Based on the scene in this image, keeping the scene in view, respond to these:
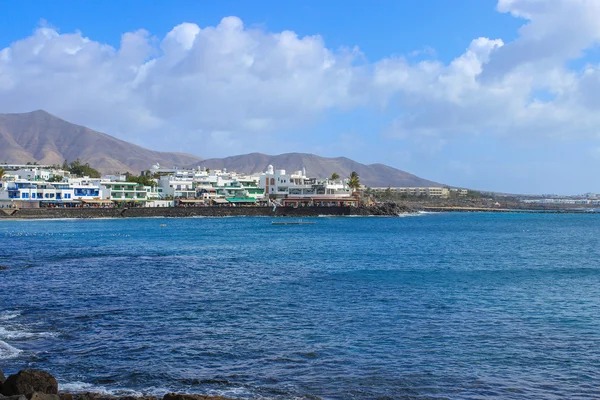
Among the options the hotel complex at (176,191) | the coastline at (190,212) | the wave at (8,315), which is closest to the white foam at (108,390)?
the wave at (8,315)

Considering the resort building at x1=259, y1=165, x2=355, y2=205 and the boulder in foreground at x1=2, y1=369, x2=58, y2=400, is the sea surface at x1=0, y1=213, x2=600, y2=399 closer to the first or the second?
the boulder in foreground at x1=2, y1=369, x2=58, y2=400

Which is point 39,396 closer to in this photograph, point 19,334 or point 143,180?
point 19,334

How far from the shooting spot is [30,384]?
10438 mm

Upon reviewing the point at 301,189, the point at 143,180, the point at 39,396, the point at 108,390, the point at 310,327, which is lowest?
the point at 108,390

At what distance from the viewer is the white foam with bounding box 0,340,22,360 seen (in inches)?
568

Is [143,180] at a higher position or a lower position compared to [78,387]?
higher

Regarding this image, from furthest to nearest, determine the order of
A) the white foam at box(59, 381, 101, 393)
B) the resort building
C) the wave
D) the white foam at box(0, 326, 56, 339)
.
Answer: the resort building → the wave → the white foam at box(0, 326, 56, 339) → the white foam at box(59, 381, 101, 393)

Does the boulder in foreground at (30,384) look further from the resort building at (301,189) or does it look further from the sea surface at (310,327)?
the resort building at (301,189)

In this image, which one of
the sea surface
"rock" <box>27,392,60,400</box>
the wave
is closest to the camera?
"rock" <box>27,392,60,400</box>

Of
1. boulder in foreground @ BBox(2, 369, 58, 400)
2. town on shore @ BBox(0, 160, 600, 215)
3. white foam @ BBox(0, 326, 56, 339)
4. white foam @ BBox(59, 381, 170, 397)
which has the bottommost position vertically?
white foam @ BBox(59, 381, 170, 397)

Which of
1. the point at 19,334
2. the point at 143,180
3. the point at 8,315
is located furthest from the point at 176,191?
the point at 19,334

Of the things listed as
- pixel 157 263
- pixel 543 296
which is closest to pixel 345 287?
pixel 543 296

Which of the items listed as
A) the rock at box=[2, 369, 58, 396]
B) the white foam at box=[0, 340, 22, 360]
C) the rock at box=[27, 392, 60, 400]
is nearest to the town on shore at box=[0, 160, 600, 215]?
the white foam at box=[0, 340, 22, 360]

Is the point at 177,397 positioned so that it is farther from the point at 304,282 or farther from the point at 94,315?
the point at 304,282
